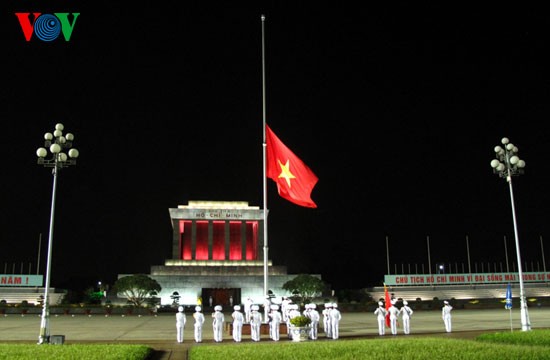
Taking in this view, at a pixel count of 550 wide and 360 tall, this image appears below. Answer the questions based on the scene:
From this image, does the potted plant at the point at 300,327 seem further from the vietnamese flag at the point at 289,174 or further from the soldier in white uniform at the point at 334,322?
the vietnamese flag at the point at 289,174

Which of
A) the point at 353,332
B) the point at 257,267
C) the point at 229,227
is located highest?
the point at 229,227

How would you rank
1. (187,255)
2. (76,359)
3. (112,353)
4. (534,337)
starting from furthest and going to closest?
(187,255) → (534,337) → (112,353) → (76,359)

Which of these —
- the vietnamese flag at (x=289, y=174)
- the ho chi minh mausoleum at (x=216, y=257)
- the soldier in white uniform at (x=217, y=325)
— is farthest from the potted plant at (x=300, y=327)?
the ho chi minh mausoleum at (x=216, y=257)

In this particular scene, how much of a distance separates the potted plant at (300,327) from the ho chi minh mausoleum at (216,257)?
3678 cm

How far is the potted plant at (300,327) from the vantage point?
699 inches

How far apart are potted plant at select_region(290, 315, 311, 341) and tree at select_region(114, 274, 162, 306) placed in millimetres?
31653

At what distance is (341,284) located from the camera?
83812mm

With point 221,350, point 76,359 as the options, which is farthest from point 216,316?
point 76,359

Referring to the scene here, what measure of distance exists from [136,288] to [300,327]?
3215 cm

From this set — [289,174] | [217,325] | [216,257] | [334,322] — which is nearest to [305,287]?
[216,257]

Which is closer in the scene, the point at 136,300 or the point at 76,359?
the point at 76,359

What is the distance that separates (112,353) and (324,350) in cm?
501

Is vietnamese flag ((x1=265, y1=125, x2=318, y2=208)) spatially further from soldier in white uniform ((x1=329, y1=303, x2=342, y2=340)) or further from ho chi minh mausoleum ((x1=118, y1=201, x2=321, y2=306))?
ho chi minh mausoleum ((x1=118, y1=201, x2=321, y2=306))

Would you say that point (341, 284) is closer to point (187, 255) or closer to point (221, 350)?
point (187, 255)
